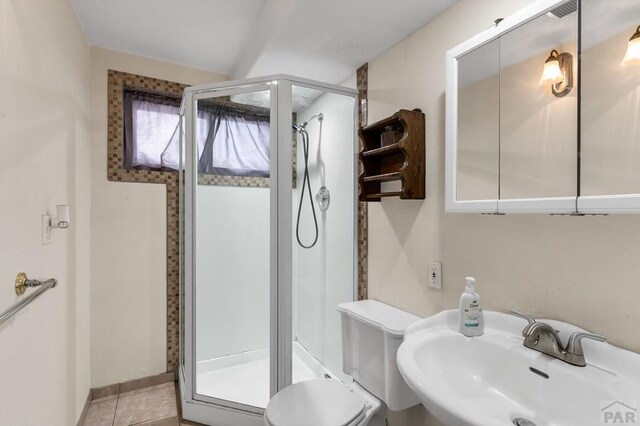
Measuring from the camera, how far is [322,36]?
1.59m

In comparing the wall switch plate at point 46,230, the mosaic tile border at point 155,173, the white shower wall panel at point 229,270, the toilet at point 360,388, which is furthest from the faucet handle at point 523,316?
the mosaic tile border at point 155,173

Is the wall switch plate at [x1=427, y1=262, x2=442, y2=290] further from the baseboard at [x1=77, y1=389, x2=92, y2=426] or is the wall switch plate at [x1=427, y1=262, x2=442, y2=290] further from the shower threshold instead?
the baseboard at [x1=77, y1=389, x2=92, y2=426]

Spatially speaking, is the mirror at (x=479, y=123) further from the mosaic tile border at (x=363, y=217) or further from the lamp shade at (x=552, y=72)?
the mosaic tile border at (x=363, y=217)

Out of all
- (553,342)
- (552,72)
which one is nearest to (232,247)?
(553,342)

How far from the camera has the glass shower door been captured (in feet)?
6.16

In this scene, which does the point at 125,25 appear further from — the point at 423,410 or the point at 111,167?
the point at 423,410

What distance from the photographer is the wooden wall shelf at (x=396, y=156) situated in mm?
1467

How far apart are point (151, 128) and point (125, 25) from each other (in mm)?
660

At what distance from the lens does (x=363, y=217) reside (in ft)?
6.39

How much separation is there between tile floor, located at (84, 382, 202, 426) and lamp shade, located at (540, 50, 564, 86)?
2.43 meters

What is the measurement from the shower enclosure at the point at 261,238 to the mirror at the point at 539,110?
3.30 ft

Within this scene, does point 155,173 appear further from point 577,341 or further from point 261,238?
point 577,341

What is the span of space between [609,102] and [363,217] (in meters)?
1.25

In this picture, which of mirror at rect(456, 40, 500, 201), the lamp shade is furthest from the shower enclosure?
the lamp shade
